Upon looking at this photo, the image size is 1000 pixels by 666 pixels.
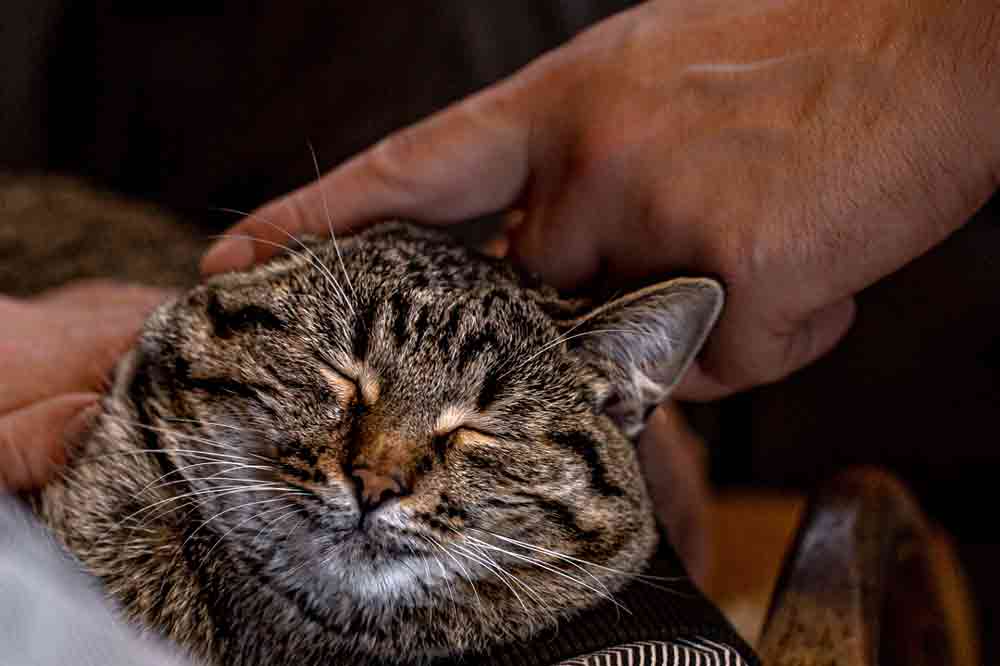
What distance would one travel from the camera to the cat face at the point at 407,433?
3.73 feet

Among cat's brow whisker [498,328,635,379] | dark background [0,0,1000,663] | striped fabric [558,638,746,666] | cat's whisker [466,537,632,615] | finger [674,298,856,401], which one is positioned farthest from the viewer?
dark background [0,0,1000,663]

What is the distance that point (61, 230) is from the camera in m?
2.13

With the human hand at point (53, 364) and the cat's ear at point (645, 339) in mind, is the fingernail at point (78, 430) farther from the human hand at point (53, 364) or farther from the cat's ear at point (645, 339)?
the cat's ear at point (645, 339)

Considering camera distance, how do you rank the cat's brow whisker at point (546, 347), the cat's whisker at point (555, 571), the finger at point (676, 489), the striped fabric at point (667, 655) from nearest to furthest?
the striped fabric at point (667, 655)
the cat's whisker at point (555, 571)
the cat's brow whisker at point (546, 347)
the finger at point (676, 489)

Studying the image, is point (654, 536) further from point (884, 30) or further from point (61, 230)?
point (61, 230)

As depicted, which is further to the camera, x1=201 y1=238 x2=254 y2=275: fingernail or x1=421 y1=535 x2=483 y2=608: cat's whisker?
x1=201 y1=238 x2=254 y2=275: fingernail

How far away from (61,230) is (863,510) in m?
1.80

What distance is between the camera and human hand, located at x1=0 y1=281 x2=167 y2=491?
4.37 ft

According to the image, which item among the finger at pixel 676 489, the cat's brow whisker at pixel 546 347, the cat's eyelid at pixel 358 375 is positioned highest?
the cat's eyelid at pixel 358 375

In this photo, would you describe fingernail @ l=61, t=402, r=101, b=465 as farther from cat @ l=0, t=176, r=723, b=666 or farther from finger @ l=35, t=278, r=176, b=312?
finger @ l=35, t=278, r=176, b=312

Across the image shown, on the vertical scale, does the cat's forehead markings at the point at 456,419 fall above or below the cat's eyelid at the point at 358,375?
below

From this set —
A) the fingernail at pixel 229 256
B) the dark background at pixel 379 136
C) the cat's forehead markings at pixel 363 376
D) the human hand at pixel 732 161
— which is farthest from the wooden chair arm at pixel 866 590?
the dark background at pixel 379 136

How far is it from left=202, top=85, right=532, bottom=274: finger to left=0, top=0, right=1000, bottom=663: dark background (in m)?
0.93

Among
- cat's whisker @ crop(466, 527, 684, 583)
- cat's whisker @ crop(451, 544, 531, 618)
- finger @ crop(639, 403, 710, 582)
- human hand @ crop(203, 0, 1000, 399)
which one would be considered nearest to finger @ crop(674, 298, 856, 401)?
human hand @ crop(203, 0, 1000, 399)
